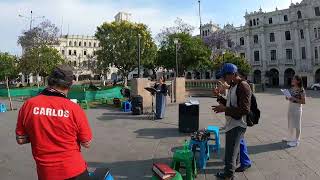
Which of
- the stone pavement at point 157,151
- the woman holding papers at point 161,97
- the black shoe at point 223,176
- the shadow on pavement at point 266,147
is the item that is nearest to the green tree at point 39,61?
the woman holding papers at point 161,97

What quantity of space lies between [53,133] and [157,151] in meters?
5.14

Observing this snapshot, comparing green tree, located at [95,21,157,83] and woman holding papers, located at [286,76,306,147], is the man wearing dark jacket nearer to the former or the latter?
woman holding papers, located at [286,76,306,147]

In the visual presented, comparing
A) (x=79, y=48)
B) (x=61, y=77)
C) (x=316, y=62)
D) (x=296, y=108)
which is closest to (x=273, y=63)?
(x=316, y=62)

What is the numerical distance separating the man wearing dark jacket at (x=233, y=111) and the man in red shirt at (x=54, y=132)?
9.29 feet

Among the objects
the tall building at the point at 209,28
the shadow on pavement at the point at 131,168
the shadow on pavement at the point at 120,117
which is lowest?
the shadow on pavement at the point at 131,168

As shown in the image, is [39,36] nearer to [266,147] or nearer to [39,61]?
[39,61]

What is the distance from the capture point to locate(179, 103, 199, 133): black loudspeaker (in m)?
10.3

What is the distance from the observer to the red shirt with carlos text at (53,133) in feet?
10.9

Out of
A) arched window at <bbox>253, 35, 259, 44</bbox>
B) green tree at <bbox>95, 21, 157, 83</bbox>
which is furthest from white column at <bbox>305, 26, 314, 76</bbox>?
green tree at <bbox>95, 21, 157, 83</bbox>

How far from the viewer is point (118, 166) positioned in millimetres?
7121

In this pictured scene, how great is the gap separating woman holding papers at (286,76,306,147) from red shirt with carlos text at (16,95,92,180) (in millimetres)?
6369

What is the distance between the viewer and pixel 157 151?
8.28 meters

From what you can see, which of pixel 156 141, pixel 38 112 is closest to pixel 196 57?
pixel 156 141

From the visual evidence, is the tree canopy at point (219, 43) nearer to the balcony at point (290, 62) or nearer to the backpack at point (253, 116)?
the balcony at point (290, 62)
